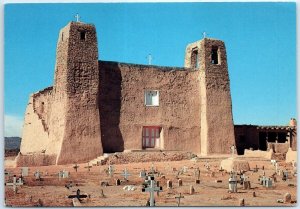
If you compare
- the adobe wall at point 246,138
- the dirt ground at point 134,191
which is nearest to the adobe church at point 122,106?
the adobe wall at point 246,138

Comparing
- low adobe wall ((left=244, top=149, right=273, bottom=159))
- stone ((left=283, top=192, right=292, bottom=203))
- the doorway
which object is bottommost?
stone ((left=283, top=192, right=292, bottom=203))

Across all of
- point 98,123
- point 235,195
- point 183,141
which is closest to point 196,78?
point 183,141

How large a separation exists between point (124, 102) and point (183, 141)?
118 inches

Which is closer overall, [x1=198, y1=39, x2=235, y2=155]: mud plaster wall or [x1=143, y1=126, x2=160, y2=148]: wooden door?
[x1=143, y1=126, x2=160, y2=148]: wooden door

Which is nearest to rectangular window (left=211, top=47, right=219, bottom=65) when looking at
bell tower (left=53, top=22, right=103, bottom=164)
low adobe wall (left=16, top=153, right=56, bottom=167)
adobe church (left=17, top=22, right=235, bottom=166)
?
adobe church (left=17, top=22, right=235, bottom=166)

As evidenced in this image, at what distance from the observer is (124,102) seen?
2227cm

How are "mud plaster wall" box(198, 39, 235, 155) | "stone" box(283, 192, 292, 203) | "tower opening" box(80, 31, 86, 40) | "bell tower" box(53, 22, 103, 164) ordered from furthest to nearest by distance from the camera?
"mud plaster wall" box(198, 39, 235, 155) < "tower opening" box(80, 31, 86, 40) < "bell tower" box(53, 22, 103, 164) < "stone" box(283, 192, 292, 203)

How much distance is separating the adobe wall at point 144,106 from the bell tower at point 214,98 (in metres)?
0.34

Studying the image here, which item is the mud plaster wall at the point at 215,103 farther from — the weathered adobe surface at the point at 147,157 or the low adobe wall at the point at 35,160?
the low adobe wall at the point at 35,160

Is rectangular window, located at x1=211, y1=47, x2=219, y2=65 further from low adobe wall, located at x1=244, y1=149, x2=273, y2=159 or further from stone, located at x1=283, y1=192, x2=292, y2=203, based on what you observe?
stone, located at x1=283, y1=192, x2=292, y2=203

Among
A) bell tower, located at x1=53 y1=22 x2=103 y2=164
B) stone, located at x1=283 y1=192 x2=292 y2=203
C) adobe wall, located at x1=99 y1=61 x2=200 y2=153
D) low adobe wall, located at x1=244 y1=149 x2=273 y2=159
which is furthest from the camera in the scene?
low adobe wall, located at x1=244 y1=149 x2=273 y2=159

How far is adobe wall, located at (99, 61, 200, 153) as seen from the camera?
2184 cm

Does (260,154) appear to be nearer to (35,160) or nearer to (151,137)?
(151,137)

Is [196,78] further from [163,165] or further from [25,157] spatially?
[25,157]
